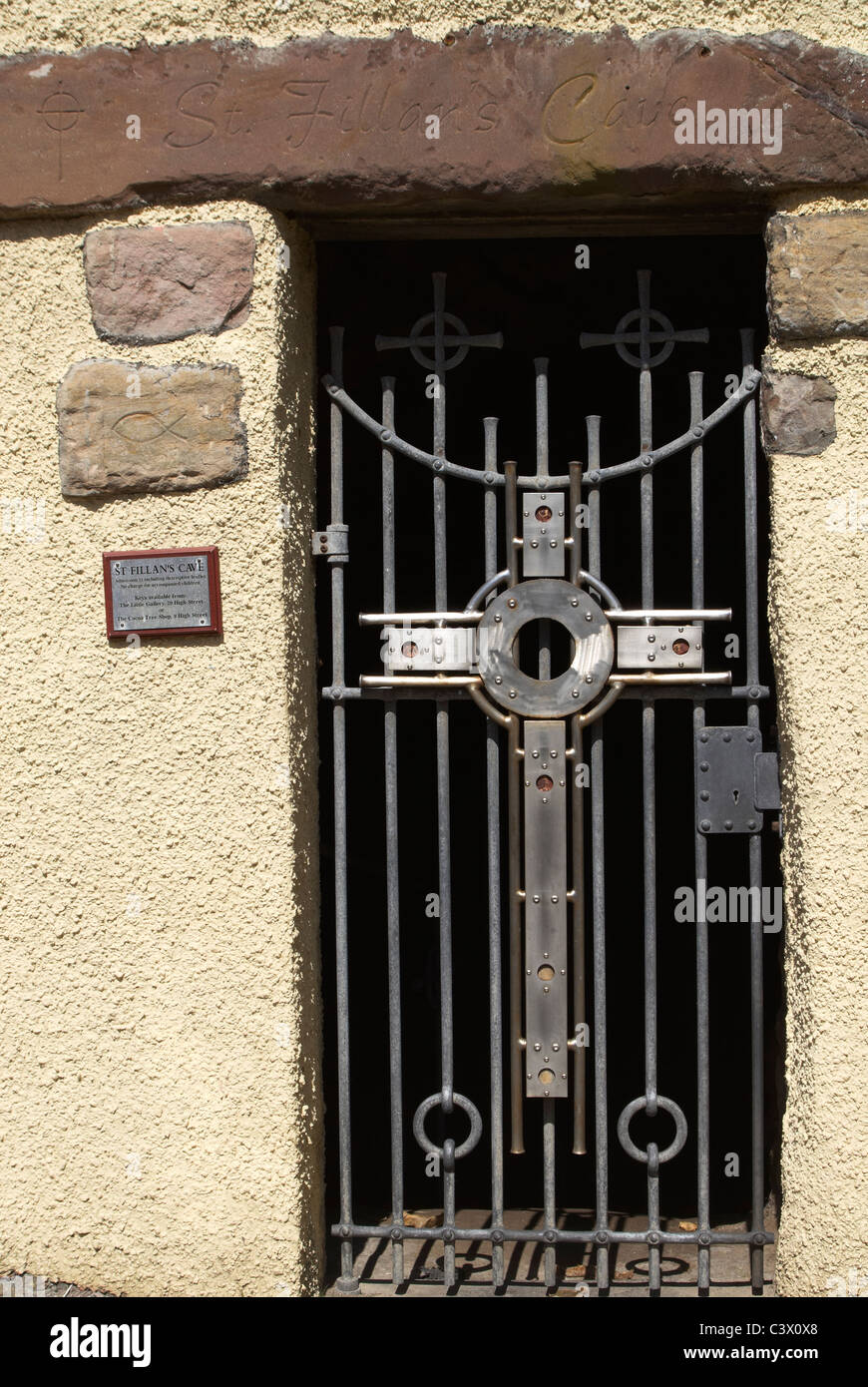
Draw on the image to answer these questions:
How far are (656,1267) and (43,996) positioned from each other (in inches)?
→ 52.6

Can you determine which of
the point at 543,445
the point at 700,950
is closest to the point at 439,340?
the point at 543,445

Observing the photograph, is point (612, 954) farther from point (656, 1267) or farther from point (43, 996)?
point (43, 996)

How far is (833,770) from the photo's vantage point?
7.63ft

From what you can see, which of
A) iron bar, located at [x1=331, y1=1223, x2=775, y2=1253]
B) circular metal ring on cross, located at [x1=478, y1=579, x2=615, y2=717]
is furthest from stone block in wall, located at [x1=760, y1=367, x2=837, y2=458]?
iron bar, located at [x1=331, y1=1223, x2=775, y2=1253]

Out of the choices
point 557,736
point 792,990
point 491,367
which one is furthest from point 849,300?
point 491,367

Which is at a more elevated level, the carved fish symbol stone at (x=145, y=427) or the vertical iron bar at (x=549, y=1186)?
the carved fish symbol stone at (x=145, y=427)

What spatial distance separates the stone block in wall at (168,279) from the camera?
238 centimetres

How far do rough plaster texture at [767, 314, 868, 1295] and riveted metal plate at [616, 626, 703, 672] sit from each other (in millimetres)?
212

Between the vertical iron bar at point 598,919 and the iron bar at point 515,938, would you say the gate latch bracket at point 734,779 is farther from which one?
the iron bar at point 515,938

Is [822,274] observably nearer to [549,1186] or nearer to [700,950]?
[700,950]

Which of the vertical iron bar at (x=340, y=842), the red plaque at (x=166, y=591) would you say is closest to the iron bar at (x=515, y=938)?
the vertical iron bar at (x=340, y=842)

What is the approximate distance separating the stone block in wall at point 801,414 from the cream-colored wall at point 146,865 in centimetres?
94

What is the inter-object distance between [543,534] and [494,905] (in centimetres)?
76

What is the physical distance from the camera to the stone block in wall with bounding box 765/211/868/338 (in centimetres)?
231
